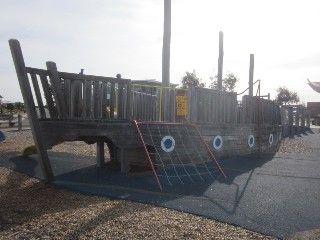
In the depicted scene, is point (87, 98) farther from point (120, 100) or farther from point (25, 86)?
point (25, 86)

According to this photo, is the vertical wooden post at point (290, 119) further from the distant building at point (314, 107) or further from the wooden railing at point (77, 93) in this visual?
the distant building at point (314, 107)

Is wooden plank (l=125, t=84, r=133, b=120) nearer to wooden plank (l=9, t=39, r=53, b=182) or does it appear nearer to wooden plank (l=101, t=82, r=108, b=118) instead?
wooden plank (l=101, t=82, r=108, b=118)

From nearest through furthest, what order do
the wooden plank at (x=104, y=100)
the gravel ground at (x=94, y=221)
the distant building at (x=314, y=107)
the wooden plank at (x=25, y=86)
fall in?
the gravel ground at (x=94, y=221) < the wooden plank at (x=25, y=86) < the wooden plank at (x=104, y=100) < the distant building at (x=314, y=107)

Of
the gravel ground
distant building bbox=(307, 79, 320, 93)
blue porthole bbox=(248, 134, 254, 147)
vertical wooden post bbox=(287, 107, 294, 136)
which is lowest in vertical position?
the gravel ground

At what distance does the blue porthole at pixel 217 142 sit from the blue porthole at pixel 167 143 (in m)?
2.23

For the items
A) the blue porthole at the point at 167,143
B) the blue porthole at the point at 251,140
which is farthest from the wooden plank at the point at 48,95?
the blue porthole at the point at 251,140

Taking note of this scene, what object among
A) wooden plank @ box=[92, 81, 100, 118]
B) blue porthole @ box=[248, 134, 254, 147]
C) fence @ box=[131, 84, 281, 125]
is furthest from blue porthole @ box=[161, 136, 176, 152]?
blue porthole @ box=[248, 134, 254, 147]

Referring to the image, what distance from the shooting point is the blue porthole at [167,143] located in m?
9.59

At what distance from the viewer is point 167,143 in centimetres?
969

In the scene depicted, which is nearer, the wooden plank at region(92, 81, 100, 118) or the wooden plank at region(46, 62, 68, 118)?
the wooden plank at region(46, 62, 68, 118)

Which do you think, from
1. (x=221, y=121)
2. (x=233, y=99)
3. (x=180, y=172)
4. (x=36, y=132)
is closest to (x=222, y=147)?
(x=221, y=121)

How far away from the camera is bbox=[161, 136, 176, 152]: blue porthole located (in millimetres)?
9593

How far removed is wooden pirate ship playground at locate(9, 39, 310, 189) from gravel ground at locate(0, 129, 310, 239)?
1.51 meters

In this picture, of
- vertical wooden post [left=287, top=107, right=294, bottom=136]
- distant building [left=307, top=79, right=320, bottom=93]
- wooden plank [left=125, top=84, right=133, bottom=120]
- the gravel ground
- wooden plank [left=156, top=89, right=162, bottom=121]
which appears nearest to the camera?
the gravel ground
